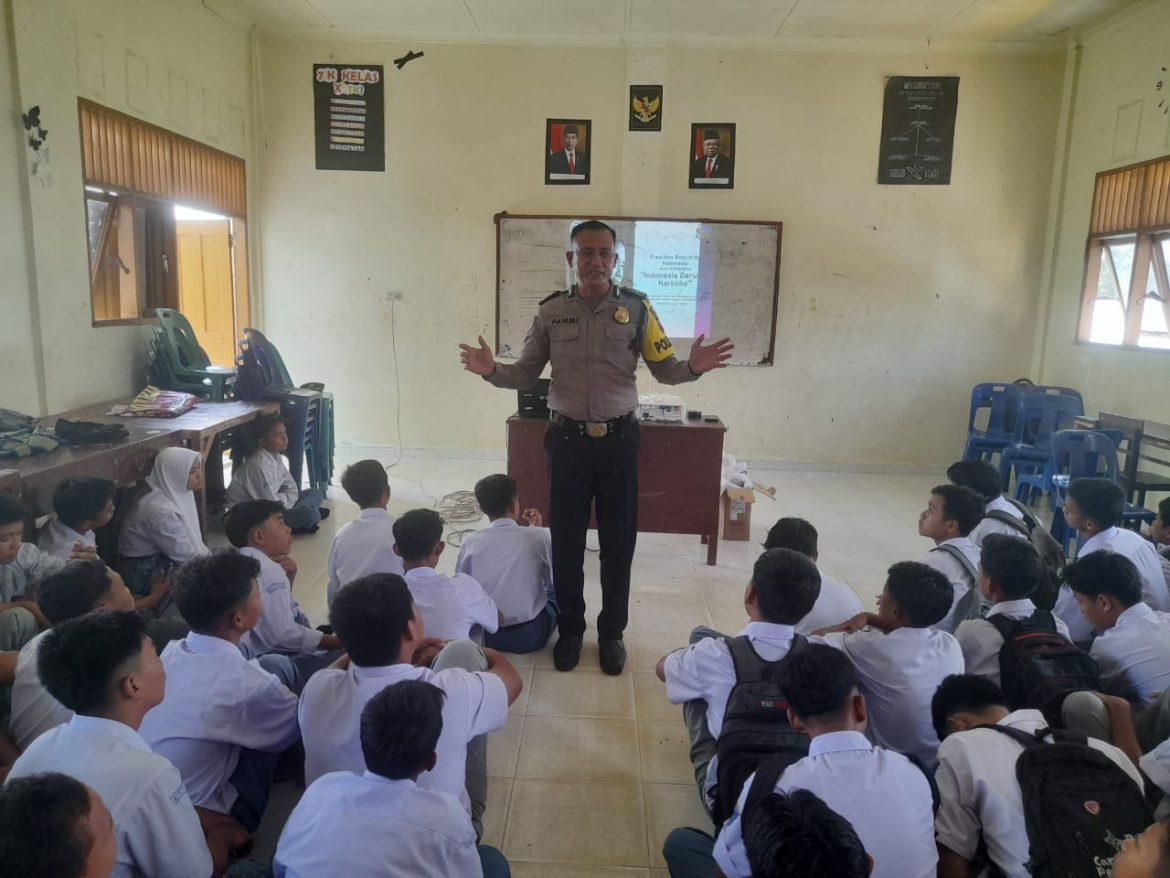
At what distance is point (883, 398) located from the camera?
647cm

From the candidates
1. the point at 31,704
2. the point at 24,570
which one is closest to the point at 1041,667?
the point at 31,704

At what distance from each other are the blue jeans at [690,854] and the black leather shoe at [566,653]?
3.96 ft

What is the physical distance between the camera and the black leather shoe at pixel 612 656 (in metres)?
2.85

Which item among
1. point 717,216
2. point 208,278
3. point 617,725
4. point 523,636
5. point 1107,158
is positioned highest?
point 1107,158

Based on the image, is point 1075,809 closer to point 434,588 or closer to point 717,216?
point 434,588

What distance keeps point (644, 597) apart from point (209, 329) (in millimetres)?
4861

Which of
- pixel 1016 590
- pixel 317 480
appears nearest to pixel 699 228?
pixel 317 480

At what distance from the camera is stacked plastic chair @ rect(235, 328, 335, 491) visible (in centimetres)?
478

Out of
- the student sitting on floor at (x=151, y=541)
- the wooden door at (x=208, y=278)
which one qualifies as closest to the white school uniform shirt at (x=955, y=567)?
the student sitting on floor at (x=151, y=541)

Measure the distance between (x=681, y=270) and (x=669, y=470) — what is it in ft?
9.07

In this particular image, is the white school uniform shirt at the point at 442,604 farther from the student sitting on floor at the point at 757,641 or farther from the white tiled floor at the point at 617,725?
the student sitting on floor at the point at 757,641

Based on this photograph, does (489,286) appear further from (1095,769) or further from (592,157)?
(1095,769)

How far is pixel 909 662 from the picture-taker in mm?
1877

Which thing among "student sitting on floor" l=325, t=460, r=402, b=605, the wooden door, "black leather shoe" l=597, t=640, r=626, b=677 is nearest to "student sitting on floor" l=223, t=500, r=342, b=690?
"student sitting on floor" l=325, t=460, r=402, b=605
